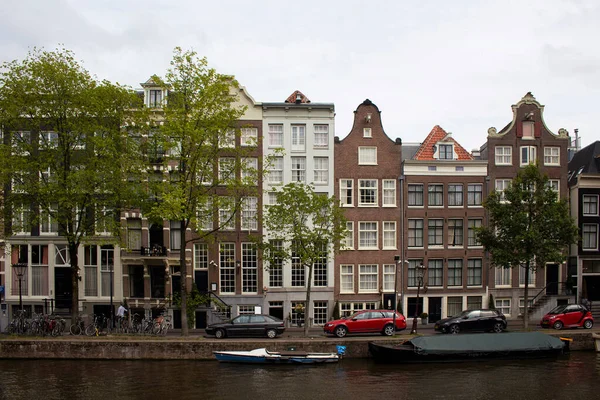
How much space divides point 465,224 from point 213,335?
20.5 m

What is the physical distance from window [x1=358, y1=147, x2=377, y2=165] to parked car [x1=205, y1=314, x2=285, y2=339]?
1477cm

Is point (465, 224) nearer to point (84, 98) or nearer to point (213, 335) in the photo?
point (213, 335)

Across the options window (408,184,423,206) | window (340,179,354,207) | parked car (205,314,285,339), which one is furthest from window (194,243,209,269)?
window (408,184,423,206)

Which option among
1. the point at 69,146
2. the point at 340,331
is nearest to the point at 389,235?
the point at 340,331

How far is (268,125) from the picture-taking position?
40.4m

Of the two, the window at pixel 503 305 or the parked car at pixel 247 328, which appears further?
the window at pixel 503 305

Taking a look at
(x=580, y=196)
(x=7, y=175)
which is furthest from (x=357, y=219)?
(x=7, y=175)

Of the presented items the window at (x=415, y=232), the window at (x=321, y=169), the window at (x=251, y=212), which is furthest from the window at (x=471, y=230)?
the window at (x=251, y=212)

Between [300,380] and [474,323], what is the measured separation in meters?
12.5

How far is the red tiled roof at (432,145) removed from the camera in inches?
1618

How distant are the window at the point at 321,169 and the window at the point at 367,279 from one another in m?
6.97

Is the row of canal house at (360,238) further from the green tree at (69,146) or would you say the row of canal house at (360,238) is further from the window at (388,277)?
the green tree at (69,146)

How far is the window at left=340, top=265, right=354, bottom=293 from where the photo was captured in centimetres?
4034

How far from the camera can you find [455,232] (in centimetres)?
4103
